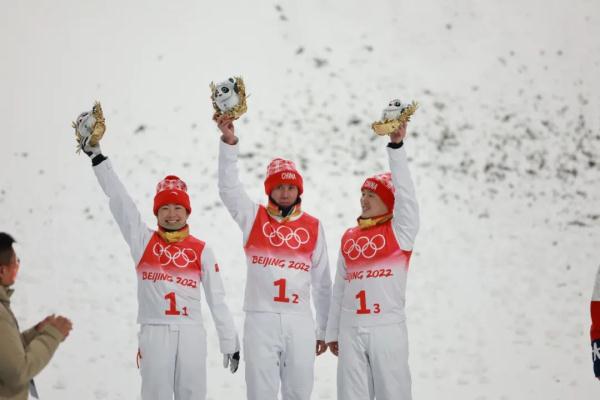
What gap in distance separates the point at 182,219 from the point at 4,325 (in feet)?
6.49

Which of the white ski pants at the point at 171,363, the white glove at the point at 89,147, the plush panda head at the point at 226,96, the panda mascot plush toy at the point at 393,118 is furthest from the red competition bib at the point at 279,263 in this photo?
the white glove at the point at 89,147

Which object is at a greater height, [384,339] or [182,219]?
[182,219]

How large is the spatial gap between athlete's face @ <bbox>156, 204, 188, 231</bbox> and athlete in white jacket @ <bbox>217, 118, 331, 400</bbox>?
0.30m

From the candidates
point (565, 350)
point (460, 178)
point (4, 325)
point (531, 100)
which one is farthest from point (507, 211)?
point (4, 325)

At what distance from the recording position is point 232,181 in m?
5.28

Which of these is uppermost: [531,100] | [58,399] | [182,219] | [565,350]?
[531,100]

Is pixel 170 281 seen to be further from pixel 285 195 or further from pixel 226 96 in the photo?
pixel 226 96

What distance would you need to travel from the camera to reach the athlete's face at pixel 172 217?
5.32 m

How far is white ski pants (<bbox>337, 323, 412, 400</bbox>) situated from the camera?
4.90 m

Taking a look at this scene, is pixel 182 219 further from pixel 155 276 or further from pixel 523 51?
pixel 523 51

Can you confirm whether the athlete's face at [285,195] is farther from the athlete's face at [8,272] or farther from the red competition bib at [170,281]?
the athlete's face at [8,272]

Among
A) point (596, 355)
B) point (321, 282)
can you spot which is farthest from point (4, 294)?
point (596, 355)

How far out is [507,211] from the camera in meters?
10.6

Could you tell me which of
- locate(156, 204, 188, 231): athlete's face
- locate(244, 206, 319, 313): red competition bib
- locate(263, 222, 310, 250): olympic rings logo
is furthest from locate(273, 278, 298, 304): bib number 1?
locate(156, 204, 188, 231): athlete's face
